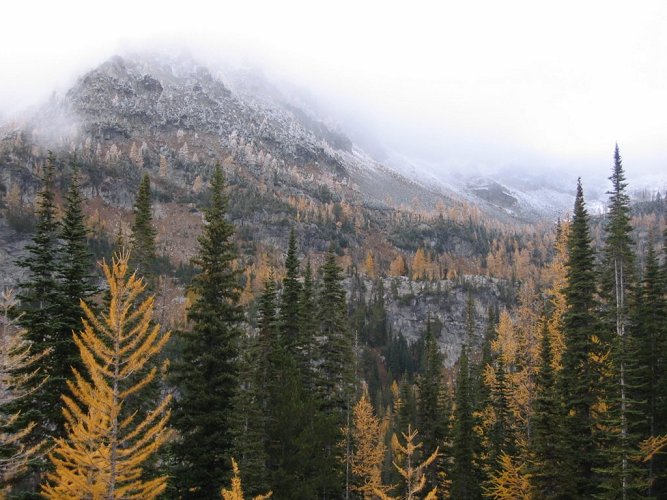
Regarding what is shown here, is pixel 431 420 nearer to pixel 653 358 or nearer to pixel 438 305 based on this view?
pixel 653 358

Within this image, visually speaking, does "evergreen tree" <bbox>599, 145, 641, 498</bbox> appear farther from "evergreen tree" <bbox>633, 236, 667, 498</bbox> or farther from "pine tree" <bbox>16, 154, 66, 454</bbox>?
"pine tree" <bbox>16, 154, 66, 454</bbox>

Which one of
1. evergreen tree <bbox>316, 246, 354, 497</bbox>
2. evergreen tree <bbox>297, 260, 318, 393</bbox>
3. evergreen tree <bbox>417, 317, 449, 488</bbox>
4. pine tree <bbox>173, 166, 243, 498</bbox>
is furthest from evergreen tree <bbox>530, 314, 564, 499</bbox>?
pine tree <bbox>173, 166, 243, 498</bbox>

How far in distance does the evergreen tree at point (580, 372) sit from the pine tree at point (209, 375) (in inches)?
719

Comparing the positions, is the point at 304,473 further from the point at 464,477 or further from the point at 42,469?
the point at 464,477

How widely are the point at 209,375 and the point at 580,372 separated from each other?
72.4ft

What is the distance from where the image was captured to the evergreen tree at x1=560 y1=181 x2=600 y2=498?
26.9 m

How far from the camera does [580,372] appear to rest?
30062 millimetres

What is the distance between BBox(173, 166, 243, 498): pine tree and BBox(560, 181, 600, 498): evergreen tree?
59.9 ft

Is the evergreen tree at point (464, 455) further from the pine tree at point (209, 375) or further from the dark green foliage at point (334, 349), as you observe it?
Answer: the pine tree at point (209, 375)

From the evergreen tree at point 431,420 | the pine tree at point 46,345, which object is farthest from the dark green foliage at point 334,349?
the pine tree at point 46,345

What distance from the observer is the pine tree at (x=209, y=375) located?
20.2m

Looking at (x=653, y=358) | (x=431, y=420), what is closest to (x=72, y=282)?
(x=431, y=420)

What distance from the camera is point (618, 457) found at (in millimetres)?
22703

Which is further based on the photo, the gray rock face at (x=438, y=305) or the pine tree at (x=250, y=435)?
the gray rock face at (x=438, y=305)
